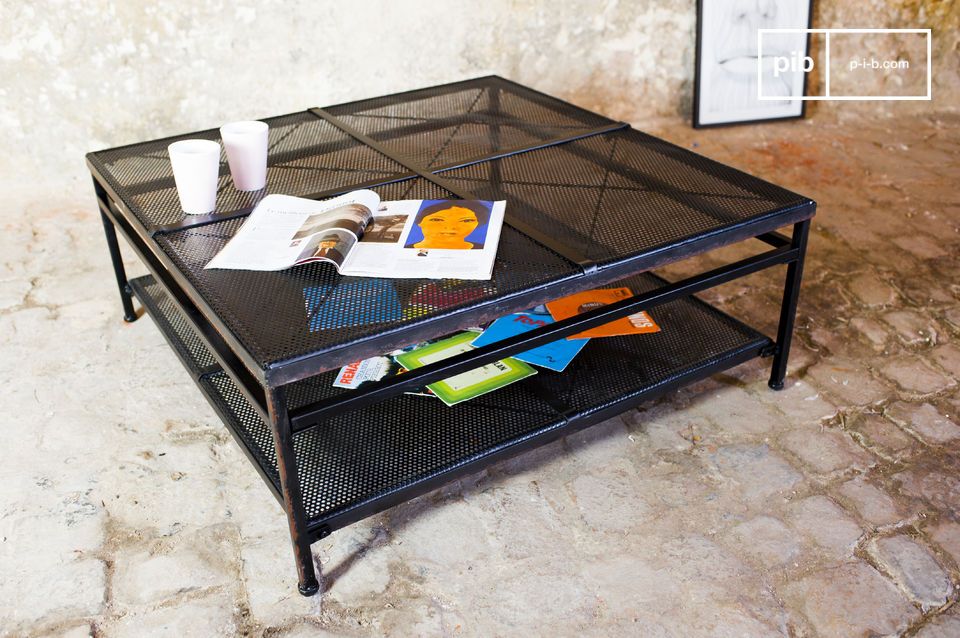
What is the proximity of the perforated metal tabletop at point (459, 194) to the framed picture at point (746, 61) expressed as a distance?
134 centimetres

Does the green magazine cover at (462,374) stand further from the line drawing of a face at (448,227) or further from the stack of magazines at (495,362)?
the line drawing of a face at (448,227)

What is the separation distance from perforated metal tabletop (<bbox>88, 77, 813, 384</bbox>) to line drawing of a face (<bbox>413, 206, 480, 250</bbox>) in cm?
7

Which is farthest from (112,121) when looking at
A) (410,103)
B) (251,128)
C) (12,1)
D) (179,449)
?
(179,449)

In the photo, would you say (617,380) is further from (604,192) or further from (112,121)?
(112,121)

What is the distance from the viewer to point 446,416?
5.48 feet

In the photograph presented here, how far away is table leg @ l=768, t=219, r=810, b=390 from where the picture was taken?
1.78 metres

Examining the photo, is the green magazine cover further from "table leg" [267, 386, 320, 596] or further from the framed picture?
the framed picture

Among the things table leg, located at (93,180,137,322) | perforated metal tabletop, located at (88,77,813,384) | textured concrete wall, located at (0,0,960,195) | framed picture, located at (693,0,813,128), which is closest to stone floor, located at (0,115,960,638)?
table leg, located at (93,180,137,322)

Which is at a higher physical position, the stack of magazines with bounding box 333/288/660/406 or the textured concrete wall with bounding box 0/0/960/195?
the textured concrete wall with bounding box 0/0/960/195

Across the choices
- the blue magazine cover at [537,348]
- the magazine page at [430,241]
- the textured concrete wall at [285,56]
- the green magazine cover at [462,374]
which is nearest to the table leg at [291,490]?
the magazine page at [430,241]

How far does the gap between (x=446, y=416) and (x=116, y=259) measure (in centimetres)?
103

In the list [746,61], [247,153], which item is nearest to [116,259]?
[247,153]

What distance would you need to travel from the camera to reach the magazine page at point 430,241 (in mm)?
1482

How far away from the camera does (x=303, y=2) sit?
3.02 m
